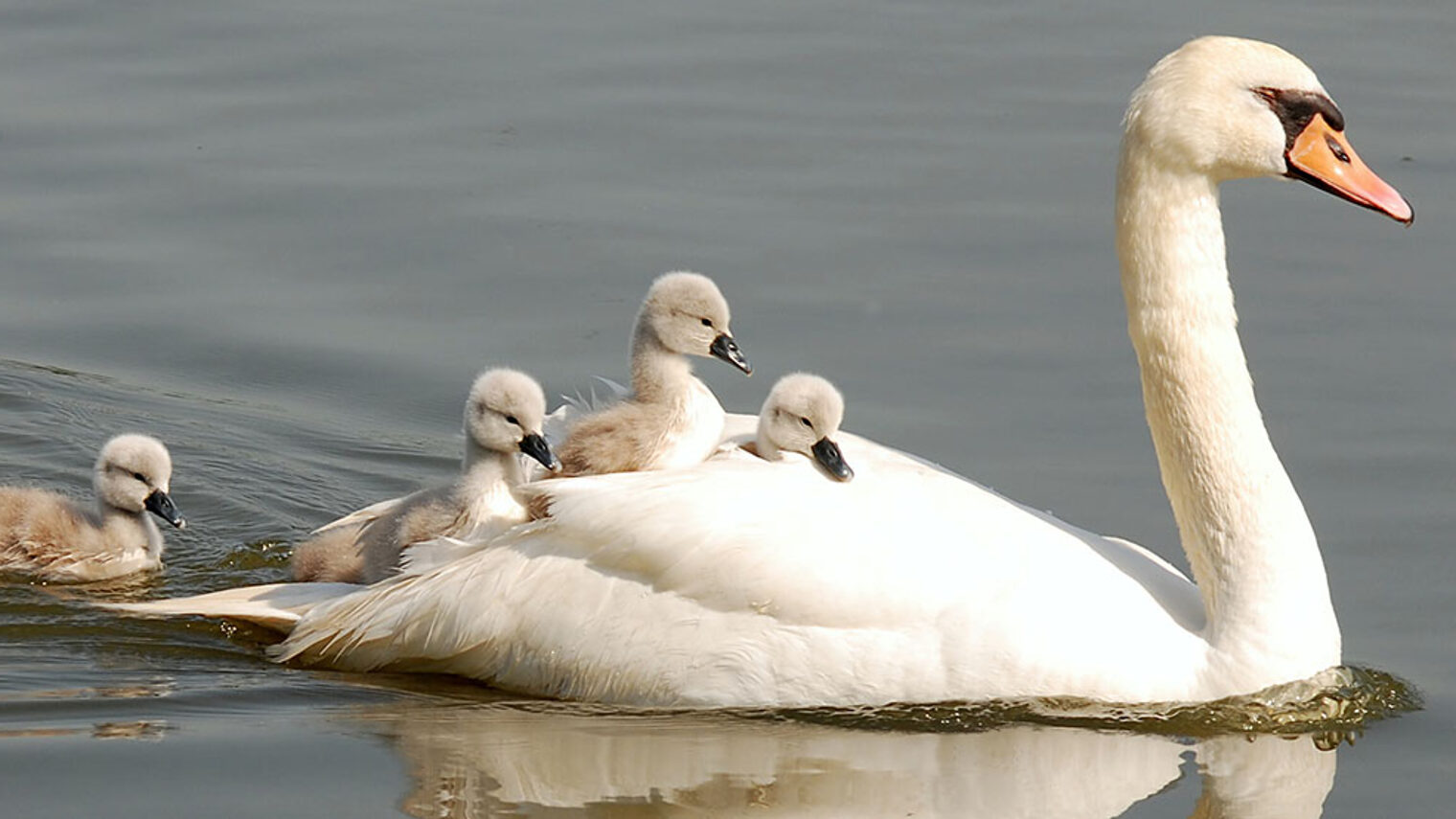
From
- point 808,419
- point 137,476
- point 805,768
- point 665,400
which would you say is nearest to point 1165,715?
point 805,768

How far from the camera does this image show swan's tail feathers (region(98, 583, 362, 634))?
7.59m

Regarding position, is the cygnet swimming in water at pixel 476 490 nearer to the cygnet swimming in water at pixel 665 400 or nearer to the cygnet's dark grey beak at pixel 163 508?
the cygnet swimming in water at pixel 665 400

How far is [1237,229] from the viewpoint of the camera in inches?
426

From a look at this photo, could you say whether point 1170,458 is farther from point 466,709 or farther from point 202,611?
point 202,611

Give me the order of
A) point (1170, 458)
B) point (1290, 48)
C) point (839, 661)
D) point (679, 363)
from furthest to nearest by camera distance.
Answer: point (1290, 48), point (679, 363), point (1170, 458), point (839, 661)

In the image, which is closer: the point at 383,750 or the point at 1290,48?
the point at 383,750

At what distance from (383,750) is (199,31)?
761cm

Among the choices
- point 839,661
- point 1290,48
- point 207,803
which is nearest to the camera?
point 207,803

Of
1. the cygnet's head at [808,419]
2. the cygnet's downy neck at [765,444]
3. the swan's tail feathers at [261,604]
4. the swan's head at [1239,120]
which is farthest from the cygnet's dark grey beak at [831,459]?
the swan's tail feathers at [261,604]

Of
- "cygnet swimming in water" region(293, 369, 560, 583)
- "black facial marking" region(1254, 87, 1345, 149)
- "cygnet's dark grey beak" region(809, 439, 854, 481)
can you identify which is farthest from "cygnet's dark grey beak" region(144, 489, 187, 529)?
"black facial marking" region(1254, 87, 1345, 149)

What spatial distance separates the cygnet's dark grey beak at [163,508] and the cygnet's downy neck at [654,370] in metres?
1.64

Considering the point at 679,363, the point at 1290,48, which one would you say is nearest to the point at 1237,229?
the point at 1290,48

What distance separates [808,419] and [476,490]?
1.16m

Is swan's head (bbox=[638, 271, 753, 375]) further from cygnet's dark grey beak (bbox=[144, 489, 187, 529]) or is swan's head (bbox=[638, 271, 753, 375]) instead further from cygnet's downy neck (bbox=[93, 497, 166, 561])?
cygnet's downy neck (bbox=[93, 497, 166, 561])
